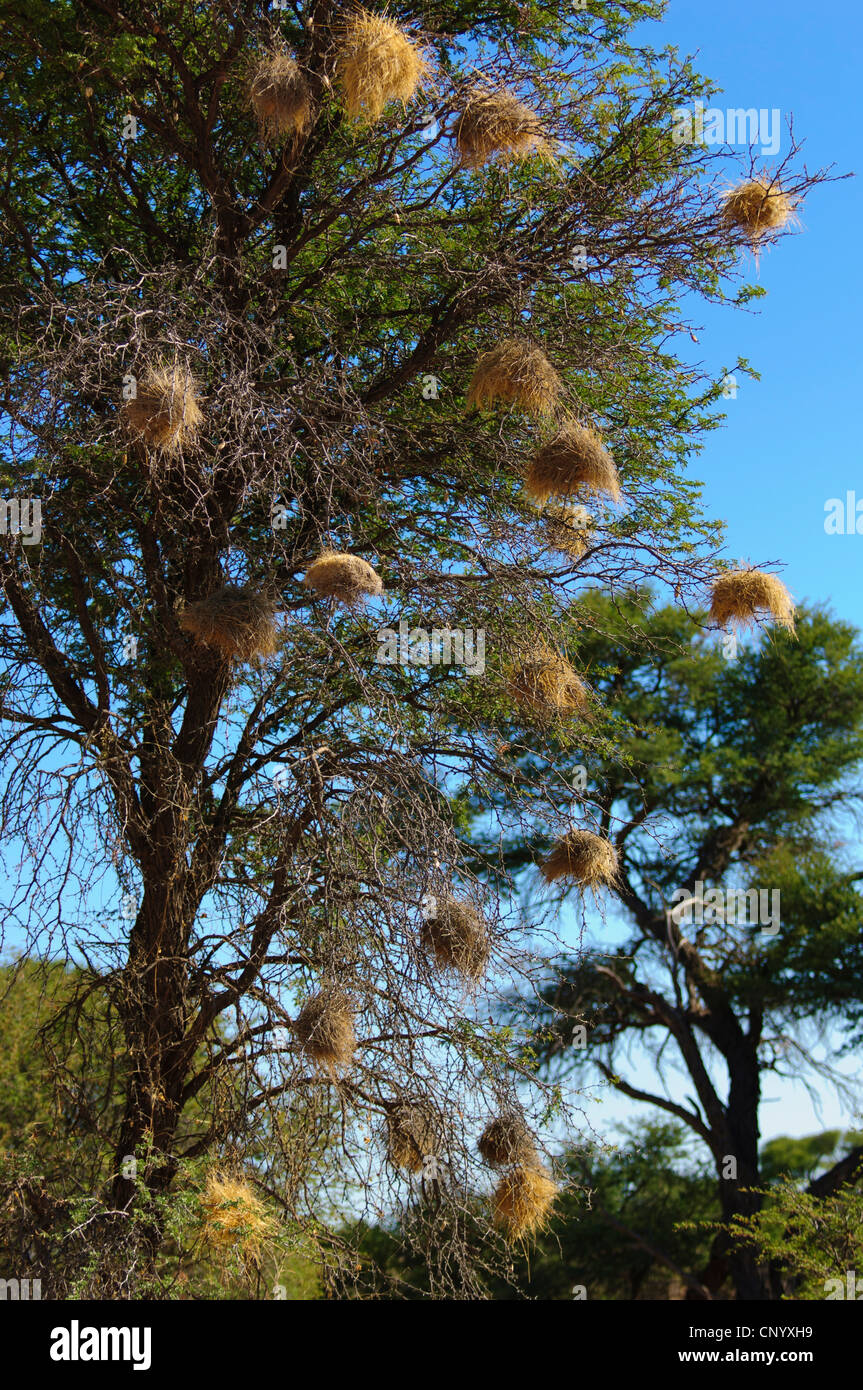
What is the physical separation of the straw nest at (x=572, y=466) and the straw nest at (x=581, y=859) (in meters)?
1.98

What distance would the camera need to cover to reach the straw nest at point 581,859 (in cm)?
754

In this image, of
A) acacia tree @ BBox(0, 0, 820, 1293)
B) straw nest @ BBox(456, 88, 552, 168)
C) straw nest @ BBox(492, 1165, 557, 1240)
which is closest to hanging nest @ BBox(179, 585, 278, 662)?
acacia tree @ BBox(0, 0, 820, 1293)

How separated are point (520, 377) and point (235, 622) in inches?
84.3

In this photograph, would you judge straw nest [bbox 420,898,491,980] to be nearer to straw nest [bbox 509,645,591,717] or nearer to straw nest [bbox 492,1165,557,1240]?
straw nest [bbox 492,1165,557,1240]

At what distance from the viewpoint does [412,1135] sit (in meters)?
7.29

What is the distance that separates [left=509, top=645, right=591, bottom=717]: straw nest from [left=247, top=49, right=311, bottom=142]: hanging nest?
3360mm

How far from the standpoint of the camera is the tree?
19812 millimetres

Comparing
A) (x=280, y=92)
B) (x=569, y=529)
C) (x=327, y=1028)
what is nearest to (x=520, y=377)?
(x=569, y=529)

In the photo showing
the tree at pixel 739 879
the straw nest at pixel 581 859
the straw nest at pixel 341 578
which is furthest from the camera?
the tree at pixel 739 879

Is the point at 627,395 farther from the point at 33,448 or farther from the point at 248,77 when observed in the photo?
the point at 33,448

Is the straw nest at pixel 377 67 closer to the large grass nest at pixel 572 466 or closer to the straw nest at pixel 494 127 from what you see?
the straw nest at pixel 494 127

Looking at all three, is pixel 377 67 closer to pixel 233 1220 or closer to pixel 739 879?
pixel 233 1220

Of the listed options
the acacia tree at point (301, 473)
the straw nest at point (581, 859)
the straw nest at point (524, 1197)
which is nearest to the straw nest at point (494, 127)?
the acacia tree at point (301, 473)

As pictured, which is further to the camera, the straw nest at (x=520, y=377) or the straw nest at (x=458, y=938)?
the straw nest at (x=520, y=377)
